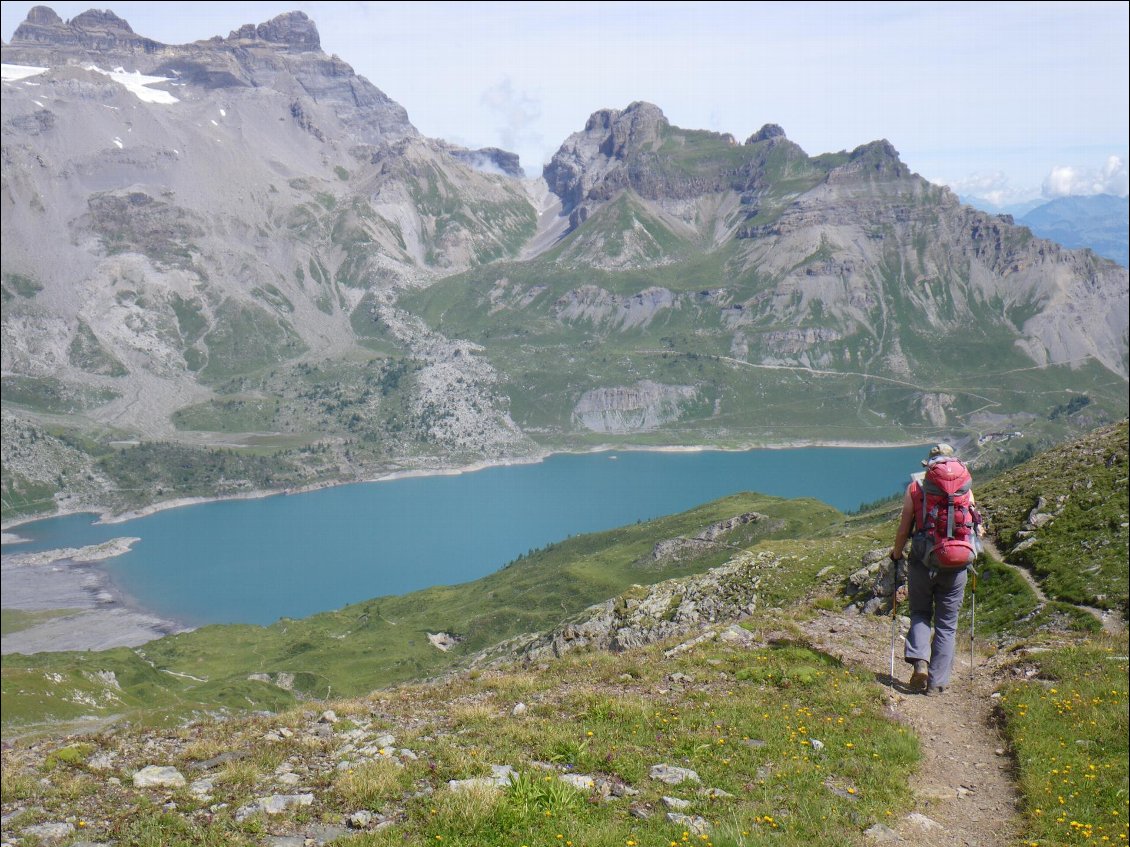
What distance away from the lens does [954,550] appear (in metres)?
15.7

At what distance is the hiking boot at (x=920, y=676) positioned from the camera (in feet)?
57.8

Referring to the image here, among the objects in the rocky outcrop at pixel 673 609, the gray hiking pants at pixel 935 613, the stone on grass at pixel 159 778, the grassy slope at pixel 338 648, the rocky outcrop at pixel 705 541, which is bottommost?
the grassy slope at pixel 338 648

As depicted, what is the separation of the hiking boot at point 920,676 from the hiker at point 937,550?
0.10 meters

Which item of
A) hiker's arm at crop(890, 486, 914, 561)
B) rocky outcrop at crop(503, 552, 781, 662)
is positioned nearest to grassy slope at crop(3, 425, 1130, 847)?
hiker's arm at crop(890, 486, 914, 561)

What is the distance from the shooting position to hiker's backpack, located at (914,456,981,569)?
15.5 m

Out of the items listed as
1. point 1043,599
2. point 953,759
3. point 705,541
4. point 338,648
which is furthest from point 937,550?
point 338,648

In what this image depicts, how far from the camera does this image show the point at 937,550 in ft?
52.0

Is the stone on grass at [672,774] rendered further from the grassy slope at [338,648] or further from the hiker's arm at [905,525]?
the grassy slope at [338,648]

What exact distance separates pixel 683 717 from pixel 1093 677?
1051 cm

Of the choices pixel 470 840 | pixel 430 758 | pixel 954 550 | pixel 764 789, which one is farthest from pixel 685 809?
pixel 954 550

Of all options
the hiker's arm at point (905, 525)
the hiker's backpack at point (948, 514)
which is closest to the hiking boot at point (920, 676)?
the hiker's backpack at point (948, 514)

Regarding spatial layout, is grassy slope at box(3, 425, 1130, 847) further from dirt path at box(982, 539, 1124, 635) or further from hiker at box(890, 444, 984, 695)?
dirt path at box(982, 539, 1124, 635)

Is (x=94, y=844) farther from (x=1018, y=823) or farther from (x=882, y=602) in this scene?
(x=882, y=602)

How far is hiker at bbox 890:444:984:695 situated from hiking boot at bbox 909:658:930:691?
10 centimetres
